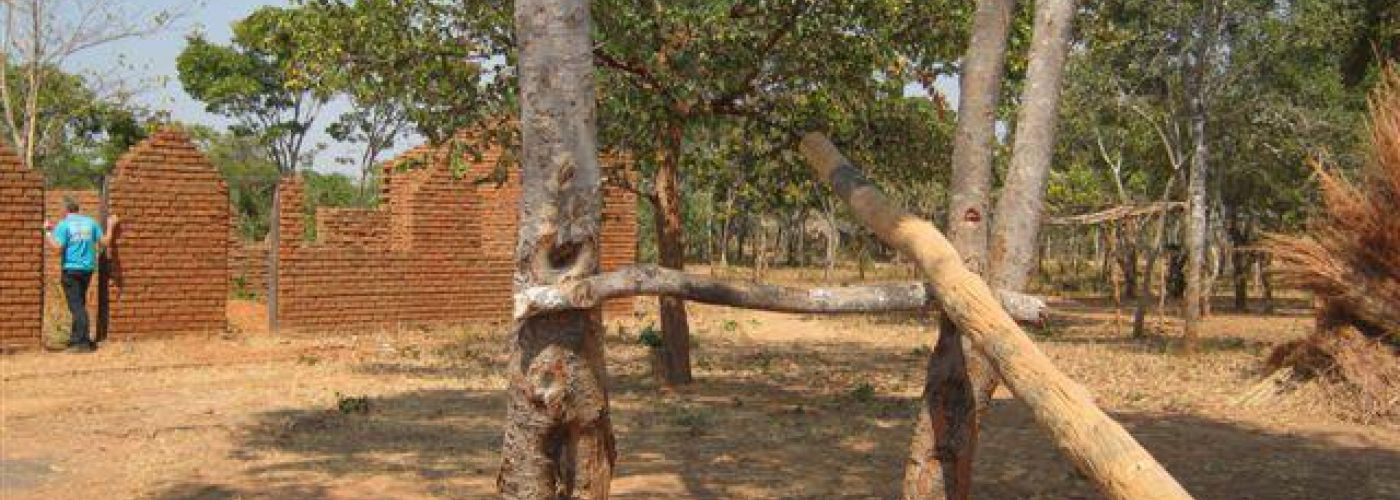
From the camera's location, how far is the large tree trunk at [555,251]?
136 inches

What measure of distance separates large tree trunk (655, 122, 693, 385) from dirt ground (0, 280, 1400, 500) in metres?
0.28

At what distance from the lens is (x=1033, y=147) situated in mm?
4305

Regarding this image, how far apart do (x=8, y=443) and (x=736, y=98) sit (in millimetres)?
5704

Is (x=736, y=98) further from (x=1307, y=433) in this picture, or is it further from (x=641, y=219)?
(x=641, y=219)

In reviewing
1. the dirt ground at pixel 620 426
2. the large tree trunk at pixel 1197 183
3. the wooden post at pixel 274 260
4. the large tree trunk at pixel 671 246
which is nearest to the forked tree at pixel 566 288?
the dirt ground at pixel 620 426

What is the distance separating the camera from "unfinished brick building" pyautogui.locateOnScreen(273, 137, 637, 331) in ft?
45.5

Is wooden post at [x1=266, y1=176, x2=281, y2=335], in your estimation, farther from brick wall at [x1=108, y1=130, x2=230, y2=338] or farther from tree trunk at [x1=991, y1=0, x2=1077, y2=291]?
tree trunk at [x1=991, y1=0, x2=1077, y2=291]

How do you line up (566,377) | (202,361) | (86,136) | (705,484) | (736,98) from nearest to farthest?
(566,377)
(705,484)
(736,98)
(202,361)
(86,136)

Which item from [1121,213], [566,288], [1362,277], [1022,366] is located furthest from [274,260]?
[1022,366]

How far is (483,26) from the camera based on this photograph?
29.8 feet

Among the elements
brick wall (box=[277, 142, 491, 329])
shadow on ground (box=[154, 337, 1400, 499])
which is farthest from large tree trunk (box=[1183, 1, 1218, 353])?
brick wall (box=[277, 142, 491, 329])

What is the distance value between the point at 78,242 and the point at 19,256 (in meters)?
0.57

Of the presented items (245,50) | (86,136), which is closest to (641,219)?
(245,50)

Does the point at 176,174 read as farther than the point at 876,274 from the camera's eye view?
No
